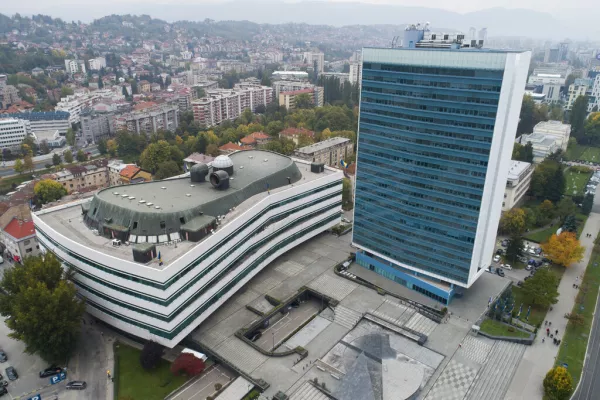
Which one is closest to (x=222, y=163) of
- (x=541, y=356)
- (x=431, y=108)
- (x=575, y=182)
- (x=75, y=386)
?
(x=431, y=108)

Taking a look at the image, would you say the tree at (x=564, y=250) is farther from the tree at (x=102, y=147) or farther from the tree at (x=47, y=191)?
the tree at (x=102, y=147)

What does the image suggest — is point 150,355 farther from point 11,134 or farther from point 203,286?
point 11,134

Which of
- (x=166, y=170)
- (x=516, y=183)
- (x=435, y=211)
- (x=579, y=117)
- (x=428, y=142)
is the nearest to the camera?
(x=428, y=142)

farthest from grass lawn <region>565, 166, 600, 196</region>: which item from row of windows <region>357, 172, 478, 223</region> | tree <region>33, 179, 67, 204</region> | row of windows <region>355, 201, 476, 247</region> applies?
tree <region>33, 179, 67, 204</region>

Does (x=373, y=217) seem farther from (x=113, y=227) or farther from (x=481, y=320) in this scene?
(x=113, y=227)

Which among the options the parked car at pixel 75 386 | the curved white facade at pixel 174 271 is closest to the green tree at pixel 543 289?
the curved white facade at pixel 174 271

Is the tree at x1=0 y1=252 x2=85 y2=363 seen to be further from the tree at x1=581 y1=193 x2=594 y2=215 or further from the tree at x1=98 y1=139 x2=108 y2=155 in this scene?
the tree at x1=581 y1=193 x2=594 y2=215
